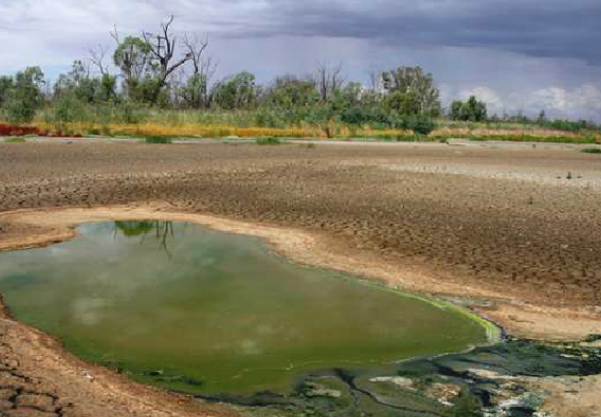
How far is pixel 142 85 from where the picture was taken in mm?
65625

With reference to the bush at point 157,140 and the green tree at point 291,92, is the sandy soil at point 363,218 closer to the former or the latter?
the bush at point 157,140

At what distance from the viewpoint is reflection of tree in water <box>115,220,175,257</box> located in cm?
1050

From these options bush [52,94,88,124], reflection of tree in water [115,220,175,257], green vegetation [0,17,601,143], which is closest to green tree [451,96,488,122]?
green vegetation [0,17,601,143]

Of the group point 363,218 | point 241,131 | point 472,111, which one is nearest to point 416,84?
point 472,111

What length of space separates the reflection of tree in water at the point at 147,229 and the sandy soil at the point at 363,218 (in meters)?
0.41

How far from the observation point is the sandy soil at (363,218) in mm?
6652

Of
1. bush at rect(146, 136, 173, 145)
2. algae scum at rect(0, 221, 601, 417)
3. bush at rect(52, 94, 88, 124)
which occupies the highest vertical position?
bush at rect(52, 94, 88, 124)

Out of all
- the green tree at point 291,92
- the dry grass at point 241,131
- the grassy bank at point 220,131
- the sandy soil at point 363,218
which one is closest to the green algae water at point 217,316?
the sandy soil at point 363,218

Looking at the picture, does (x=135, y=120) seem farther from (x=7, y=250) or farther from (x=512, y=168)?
(x=7, y=250)

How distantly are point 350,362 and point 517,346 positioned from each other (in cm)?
151

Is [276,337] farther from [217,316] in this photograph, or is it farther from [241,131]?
[241,131]

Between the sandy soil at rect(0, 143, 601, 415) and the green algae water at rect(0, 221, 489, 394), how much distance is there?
400 millimetres

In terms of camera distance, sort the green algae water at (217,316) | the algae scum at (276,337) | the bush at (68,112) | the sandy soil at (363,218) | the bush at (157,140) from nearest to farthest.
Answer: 1. the algae scum at (276,337)
2. the green algae water at (217,316)
3. the sandy soil at (363,218)
4. the bush at (157,140)
5. the bush at (68,112)

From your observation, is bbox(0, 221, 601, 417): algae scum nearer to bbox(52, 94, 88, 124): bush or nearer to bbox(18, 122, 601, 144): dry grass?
bbox(18, 122, 601, 144): dry grass
